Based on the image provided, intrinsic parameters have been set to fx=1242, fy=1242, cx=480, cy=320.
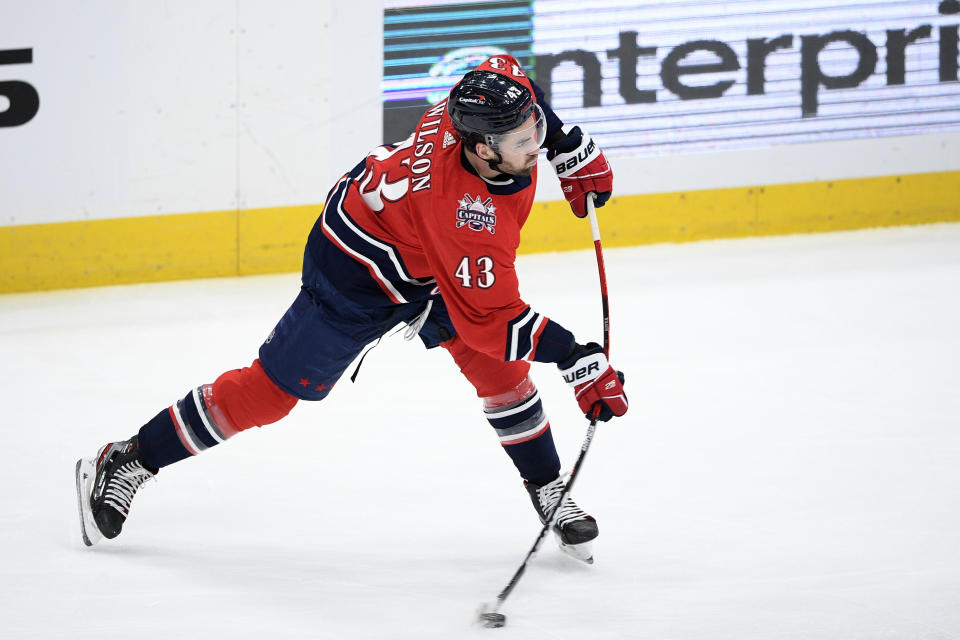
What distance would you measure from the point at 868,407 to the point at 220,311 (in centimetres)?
229

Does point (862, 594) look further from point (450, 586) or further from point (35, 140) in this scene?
point (35, 140)

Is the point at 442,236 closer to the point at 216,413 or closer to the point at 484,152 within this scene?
the point at 484,152

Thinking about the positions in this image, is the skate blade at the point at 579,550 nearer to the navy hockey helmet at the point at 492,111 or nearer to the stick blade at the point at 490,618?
the stick blade at the point at 490,618

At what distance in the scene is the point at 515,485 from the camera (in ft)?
9.75

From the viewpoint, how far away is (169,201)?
4.80 meters

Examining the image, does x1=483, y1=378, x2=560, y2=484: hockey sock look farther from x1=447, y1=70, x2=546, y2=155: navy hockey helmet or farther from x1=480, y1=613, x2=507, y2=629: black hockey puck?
x1=447, y1=70, x2=546, y2=155: navy hockey helmet

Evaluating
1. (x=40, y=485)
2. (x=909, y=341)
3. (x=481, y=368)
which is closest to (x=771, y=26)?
(x=909, y=341)

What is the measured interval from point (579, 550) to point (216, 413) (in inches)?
31.4

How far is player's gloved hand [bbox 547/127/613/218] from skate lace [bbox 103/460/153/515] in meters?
1.08

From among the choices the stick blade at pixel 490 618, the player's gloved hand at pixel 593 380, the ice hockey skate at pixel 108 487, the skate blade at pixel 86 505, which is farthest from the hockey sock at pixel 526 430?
the skate blade at pixel 86 505

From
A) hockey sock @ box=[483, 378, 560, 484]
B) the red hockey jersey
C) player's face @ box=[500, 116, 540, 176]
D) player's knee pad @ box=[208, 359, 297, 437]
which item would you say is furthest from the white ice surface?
player's face @ box=[500, 116, 540, 176]

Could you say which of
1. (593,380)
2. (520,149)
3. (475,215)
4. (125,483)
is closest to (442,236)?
(475,215)

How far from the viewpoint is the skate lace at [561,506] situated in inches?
100

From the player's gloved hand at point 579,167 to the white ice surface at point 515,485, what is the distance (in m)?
0.72
